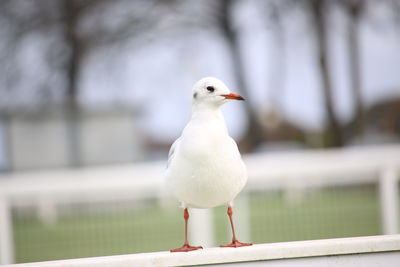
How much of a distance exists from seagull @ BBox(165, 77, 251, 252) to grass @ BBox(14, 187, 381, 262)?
4.33 meters

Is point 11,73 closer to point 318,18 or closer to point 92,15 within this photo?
point 92,15

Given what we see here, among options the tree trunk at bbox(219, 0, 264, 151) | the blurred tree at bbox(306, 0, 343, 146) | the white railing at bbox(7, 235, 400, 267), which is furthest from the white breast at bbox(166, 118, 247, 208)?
the tree trunk at bbox(219, 0, 264, 151)

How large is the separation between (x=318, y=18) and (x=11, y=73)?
751cm

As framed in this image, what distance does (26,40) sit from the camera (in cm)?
1382

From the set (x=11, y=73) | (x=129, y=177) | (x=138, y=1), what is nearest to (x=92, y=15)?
(x=138, y=1)

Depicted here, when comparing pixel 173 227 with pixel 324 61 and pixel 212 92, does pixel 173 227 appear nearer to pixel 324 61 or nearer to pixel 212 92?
pixel 324 61

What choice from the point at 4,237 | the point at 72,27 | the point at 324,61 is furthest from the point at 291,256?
the point at 72,27

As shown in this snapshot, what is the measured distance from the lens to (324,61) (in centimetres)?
1259

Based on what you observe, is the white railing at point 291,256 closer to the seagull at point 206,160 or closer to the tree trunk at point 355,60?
the seagull at point 206,160

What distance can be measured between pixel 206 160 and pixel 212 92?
27 cm

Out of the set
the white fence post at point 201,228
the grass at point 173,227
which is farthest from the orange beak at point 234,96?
the grass at point 173,227

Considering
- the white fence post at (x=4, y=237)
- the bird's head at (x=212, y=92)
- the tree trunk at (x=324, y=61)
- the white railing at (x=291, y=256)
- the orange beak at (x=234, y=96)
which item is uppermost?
the tree trunk at (x=324, y=61)

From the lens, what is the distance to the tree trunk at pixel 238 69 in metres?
12.5

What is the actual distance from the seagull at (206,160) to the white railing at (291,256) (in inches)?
6.7
